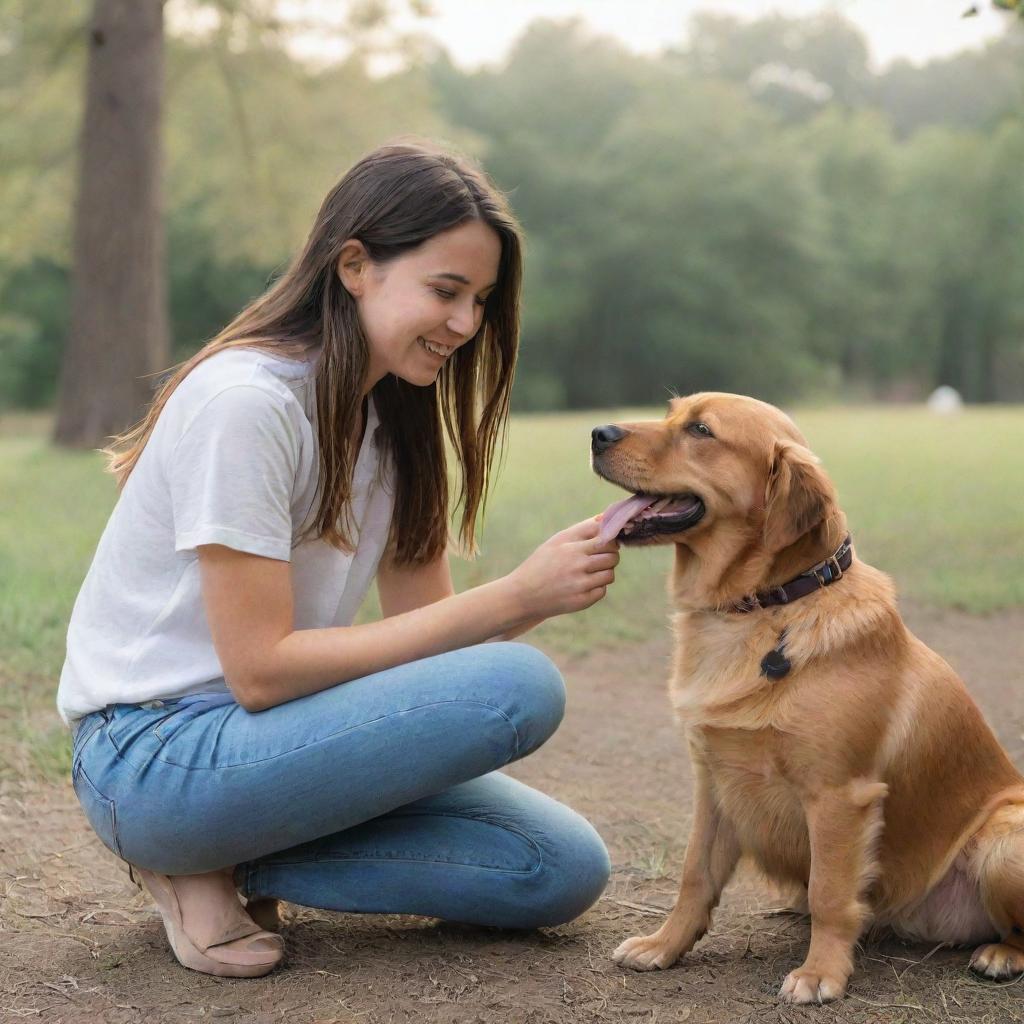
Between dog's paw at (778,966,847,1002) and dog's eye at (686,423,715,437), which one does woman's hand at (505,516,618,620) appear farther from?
dog's paw at (778,966,847,1002)

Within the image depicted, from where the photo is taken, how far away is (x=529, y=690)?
9.01 ft

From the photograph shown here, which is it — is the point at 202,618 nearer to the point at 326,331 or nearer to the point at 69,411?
the point at 326,331

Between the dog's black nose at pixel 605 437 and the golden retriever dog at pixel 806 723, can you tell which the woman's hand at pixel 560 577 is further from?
the dog's black nose at pixel 605 437

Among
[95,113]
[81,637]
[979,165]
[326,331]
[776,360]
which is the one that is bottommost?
[776,360]

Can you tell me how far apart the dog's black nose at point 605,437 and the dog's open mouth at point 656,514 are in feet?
0.47

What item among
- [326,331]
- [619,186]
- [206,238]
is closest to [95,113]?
[326,331]

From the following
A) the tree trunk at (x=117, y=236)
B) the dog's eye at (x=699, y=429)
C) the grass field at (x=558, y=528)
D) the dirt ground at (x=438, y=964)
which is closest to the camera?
the dirt ground at (x=438, y=964)

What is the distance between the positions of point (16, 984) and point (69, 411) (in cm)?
→ 1079

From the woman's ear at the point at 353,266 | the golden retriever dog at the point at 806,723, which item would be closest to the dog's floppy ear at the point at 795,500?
the golden retriever dog at the point at 806,723

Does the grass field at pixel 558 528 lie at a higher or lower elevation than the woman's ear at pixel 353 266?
lower

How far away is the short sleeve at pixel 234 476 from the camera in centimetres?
258

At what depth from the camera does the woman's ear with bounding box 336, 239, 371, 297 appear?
2844mm

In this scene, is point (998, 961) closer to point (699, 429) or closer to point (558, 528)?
point (699, 429)

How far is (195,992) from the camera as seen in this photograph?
2641mm
